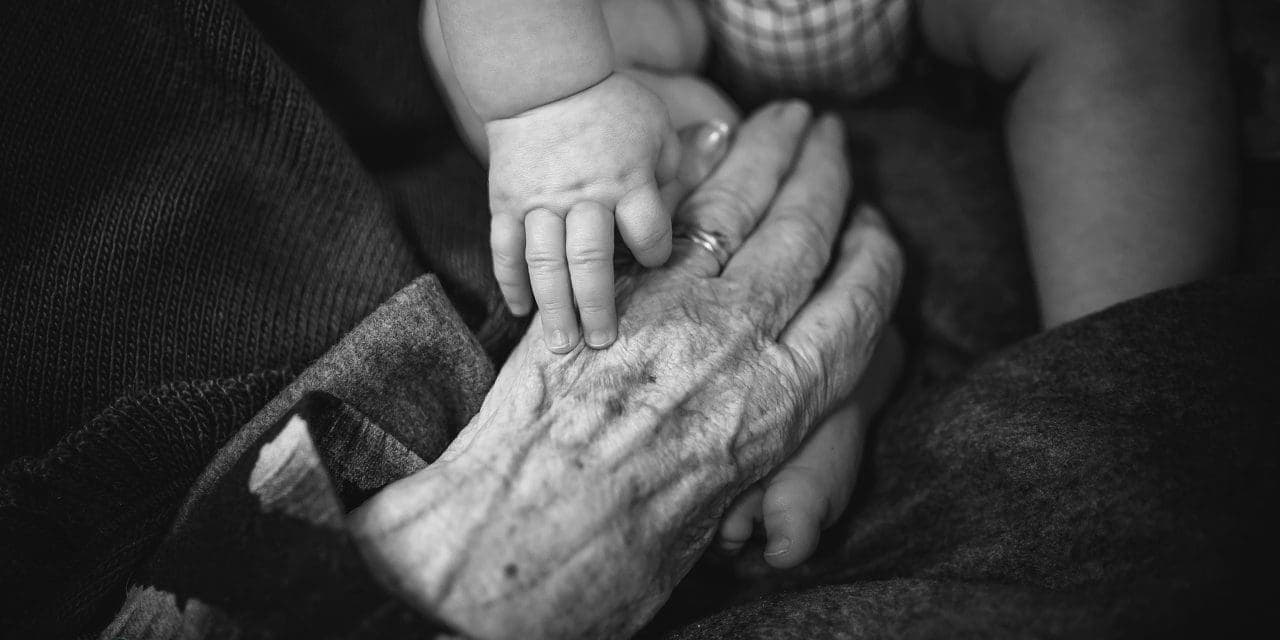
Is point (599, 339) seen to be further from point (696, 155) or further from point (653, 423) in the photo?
point (696, 155)

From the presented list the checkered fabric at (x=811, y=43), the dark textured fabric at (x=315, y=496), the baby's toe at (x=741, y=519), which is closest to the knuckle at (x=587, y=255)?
the dark textured fabric at (x=315, y=496)

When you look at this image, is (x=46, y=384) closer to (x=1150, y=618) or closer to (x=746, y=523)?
(x=746, y=523)

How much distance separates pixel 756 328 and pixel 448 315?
0.86ft

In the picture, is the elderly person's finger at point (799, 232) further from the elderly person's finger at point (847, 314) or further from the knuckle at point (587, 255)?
the knuckle at point (587, 255)

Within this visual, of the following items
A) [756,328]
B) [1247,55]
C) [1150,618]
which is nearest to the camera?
[1150,618]

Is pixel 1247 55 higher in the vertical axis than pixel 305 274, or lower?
lower

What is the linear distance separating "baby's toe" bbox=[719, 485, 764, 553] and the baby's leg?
0.39 m

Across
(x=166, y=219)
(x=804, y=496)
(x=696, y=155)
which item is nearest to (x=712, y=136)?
(x=696, y=155)

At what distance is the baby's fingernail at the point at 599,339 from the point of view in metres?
0.55

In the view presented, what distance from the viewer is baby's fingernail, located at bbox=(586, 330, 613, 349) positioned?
21.8 inches

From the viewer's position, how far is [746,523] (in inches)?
22.6

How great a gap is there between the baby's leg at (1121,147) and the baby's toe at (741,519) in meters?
0.39

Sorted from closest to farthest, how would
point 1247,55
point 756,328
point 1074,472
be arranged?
point 1074,472, point 756,328, point 1247,55

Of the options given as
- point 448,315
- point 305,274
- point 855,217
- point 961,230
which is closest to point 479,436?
point 448,315
